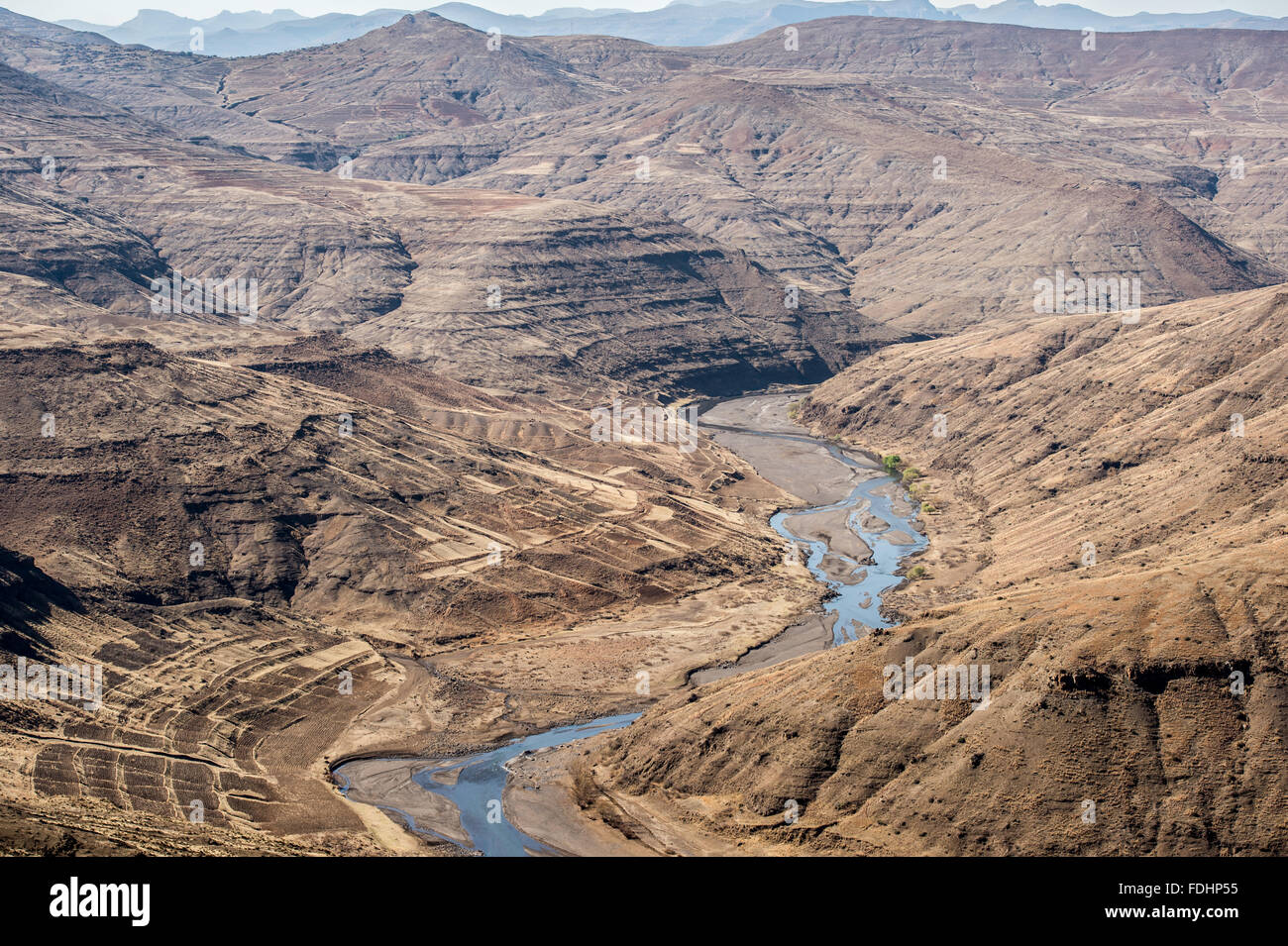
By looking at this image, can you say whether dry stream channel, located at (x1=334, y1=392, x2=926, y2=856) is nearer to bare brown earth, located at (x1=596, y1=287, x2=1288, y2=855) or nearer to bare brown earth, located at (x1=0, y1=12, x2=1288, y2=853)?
bare brown earth, located at (x1=0, y1=12, x2=1288, y2=853)

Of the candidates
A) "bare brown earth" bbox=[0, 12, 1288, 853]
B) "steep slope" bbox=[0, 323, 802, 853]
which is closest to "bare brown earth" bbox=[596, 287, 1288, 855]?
"bare brown earth" bbox=[0, 12, 1288, 853]

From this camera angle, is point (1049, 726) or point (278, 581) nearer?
point (1049, 726)

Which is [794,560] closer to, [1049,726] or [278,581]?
[278,581]

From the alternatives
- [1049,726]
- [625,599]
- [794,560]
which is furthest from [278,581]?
[1049,726]

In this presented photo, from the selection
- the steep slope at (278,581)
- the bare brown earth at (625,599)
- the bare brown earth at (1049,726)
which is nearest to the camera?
the bare brown earth at (1049,726)

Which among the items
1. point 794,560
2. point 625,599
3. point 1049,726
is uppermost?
point 794,560

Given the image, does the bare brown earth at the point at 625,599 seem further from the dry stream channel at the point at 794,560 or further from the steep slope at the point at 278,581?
the dry stream channel at the point at 794,560

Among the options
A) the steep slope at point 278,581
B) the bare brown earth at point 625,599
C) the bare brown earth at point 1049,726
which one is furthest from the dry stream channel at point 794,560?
the bare brown earth at point 1049,726
